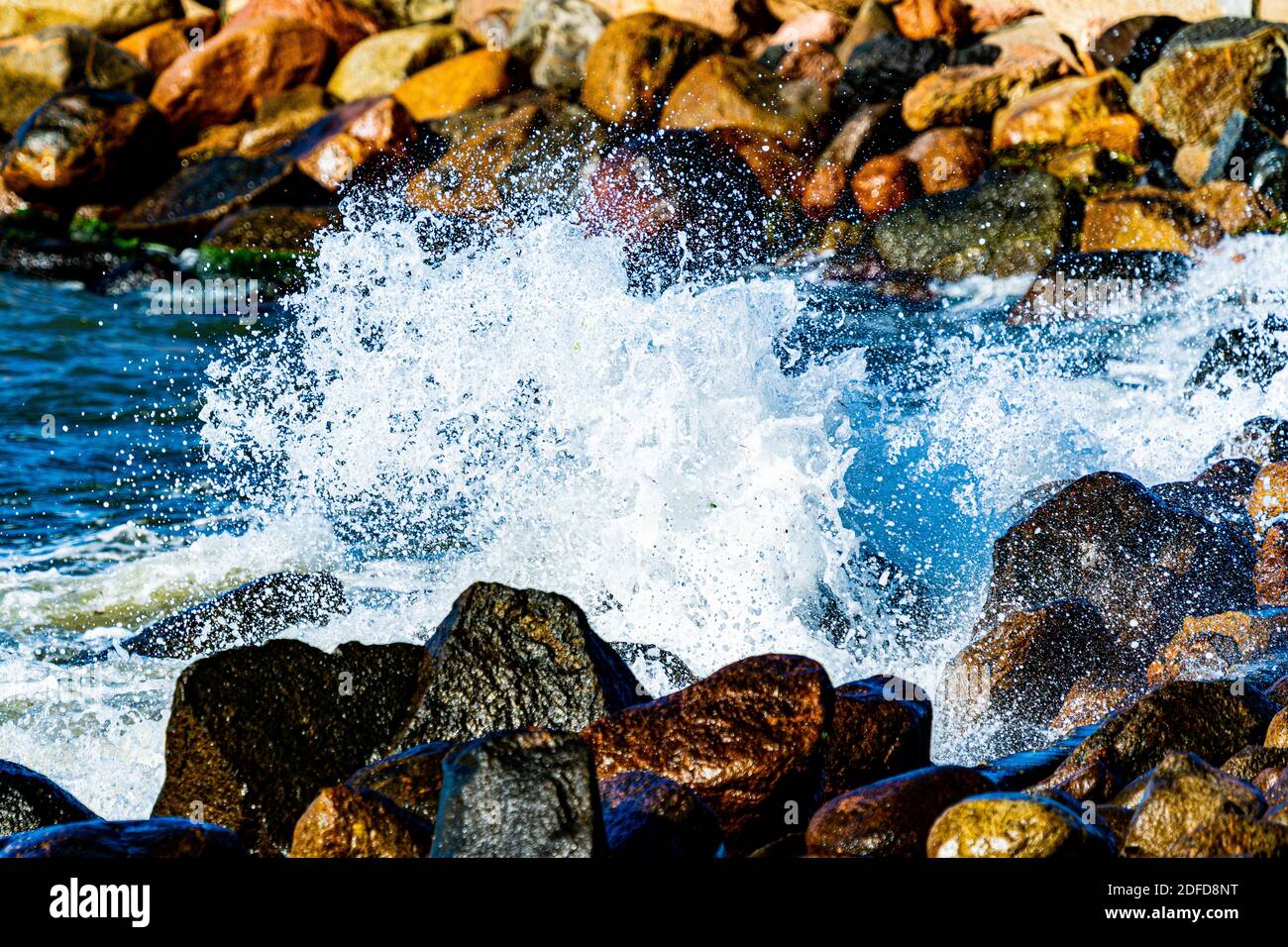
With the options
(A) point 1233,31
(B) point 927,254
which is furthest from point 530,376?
(A) point 1233,31

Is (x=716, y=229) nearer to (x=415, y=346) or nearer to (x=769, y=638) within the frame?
(x=415, y=346)

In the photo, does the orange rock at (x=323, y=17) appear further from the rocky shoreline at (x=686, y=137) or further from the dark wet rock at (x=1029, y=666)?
the dark wet rock at (x=1029, y=666)

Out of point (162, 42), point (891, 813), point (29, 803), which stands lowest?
point (162, 42)

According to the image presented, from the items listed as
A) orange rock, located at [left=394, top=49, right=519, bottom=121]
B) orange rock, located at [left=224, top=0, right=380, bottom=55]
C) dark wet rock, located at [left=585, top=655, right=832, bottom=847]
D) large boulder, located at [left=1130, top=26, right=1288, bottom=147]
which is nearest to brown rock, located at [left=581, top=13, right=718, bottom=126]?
orange rock, located at [left=394, top=49, right=519, bottom=121]

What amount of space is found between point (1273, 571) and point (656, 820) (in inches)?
155

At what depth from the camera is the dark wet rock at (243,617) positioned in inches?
245

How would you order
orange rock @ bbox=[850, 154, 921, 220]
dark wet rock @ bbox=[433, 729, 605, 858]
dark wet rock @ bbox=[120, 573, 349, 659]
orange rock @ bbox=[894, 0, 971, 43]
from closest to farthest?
1. dark wet rock @ bbox=[433, 729, 605, 858]
2. dark wet rock @ bbox=[120, 573, 349, 659]
3. orange rock @ bbox=[850, 154, 921, 220]
4. orange rock @ bbox=[894, 0, 971, 43]

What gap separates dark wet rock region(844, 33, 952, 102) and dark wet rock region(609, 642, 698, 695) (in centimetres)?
1037

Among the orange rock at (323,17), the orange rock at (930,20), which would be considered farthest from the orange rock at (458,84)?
the orange rock at (930,20)

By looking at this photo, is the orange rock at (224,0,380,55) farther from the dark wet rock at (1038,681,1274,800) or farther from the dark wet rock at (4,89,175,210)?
the dark wet rock at (1038,681,1274,800)

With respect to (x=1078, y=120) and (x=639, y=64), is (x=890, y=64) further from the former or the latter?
(x=639, y=64)

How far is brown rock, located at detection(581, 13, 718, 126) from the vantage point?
50.5ft

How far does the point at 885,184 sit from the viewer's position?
13383 millimetres

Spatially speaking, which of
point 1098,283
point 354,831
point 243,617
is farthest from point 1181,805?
point 1098,283
